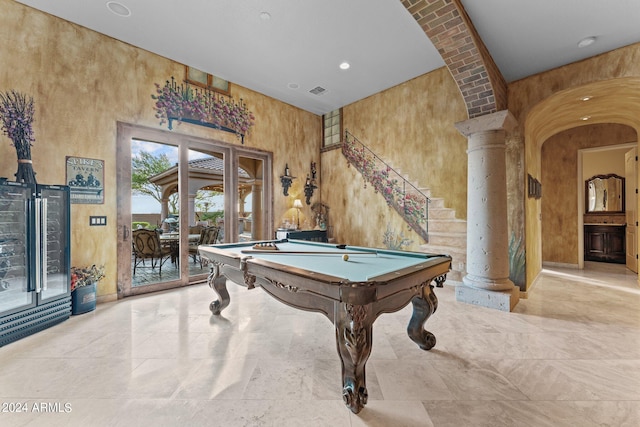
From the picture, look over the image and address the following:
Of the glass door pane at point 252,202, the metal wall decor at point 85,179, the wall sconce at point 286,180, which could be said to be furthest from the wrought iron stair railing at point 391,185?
the metal wall decor at point 85,179

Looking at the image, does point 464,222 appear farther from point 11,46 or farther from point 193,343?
point 11,46

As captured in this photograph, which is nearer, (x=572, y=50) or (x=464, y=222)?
(x=572, y=50)

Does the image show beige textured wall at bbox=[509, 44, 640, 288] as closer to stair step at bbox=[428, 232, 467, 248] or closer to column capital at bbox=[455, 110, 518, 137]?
column capital at bbox=[455, 110, 518, 137]

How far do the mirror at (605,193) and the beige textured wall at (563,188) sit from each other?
108 cm

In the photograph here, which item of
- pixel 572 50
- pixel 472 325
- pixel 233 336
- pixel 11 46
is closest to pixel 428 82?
pixel 572 50

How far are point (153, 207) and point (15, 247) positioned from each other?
1945 millimetres

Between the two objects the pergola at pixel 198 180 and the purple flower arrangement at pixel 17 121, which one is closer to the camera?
the purple flower arrangement at pixel 17 121

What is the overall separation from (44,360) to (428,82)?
595 centimetres

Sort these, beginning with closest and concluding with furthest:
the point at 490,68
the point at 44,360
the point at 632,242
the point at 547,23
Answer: the point at 44,360 < the point at 547,23 < the point at 490,68 < the point at 632,242

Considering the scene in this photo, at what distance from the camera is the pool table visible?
5.13ft

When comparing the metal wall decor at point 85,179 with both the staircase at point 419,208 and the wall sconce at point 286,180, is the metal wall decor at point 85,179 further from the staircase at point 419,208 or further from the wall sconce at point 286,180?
the staircase at point 419,208

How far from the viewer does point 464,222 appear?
4.32 metres

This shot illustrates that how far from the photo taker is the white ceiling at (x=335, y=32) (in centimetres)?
285

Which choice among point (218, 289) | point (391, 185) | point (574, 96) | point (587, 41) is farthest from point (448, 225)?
point (218, 289)
